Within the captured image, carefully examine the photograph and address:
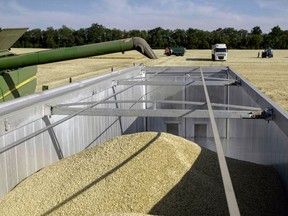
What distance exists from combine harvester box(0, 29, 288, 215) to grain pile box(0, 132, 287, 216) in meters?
0.24

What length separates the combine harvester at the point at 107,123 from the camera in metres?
3.87

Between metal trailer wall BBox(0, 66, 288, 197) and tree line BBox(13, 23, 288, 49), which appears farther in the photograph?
tree line BBox(13, 23, 288, 49)

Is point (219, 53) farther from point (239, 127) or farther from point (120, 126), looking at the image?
point (120, 126)

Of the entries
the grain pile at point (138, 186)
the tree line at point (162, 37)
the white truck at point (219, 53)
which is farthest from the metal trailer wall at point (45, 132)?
the tree line at point (162, 37)

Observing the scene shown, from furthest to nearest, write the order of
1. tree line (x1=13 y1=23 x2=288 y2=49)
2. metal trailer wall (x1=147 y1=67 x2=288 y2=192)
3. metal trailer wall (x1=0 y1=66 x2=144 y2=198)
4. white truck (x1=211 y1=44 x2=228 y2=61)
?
tree line (x1=13 y1=23 x2=288 y2=49)
white truck (x1=211 y1=44 x2=228 y2=61)
metal trailer wall (x1=147 y1=67 x2=288 y2=192)
metal trailer wall (x1=0 y1=66 x2=144 y2=198)

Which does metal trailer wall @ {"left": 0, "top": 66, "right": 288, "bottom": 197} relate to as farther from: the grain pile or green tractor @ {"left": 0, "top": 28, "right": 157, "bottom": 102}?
green tractor @ {"left": 0, "top": 28, "right": 157, "bottom": 102}

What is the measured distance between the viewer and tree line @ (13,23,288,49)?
202 ft

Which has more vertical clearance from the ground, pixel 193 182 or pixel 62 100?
pixel 62 100

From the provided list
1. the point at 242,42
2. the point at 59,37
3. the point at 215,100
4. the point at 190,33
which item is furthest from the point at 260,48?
the point at 215,100

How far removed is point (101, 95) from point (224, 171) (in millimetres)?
5142

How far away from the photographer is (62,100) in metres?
5.50

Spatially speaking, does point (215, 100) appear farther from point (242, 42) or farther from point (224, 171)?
point (242, 42)

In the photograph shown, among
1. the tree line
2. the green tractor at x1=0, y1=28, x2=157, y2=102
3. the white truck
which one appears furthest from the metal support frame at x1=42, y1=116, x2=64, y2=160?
the tree line

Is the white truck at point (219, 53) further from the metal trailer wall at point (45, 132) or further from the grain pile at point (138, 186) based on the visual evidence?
the grain pile at point (138, 186)
